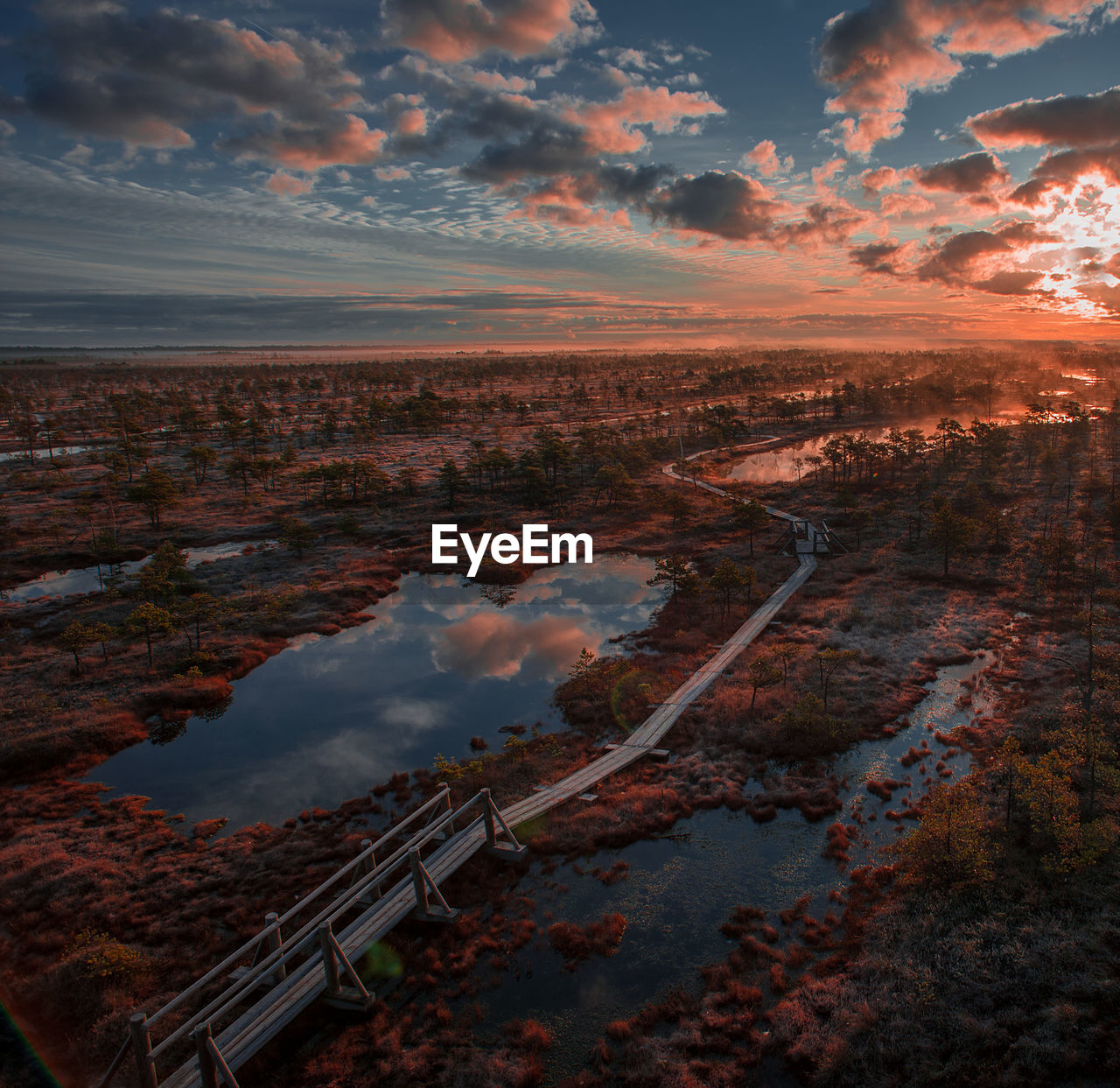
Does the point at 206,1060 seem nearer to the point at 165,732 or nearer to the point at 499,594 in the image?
the point at 165,732

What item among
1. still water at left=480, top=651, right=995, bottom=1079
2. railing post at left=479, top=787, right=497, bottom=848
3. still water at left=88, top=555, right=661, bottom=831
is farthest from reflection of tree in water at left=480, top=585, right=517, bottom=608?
still water at left=480, top=651, right=995, bottom=1079

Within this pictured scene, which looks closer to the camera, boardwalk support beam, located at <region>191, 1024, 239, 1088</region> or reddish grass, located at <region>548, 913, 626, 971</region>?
boardwalk support beam, located at <region>191, 1024, 239, 1088</region>

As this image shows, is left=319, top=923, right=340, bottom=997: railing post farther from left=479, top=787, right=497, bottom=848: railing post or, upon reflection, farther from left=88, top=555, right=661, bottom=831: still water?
left=88, top=555, right=661, bottom=831: still water

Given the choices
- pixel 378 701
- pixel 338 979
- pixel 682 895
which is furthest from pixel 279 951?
pixel 378 701

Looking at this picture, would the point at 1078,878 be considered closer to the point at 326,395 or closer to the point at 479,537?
the point at 479,537

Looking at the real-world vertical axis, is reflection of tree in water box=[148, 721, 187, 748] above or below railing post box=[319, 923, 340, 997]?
below

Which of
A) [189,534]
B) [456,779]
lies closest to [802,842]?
[456,779]
